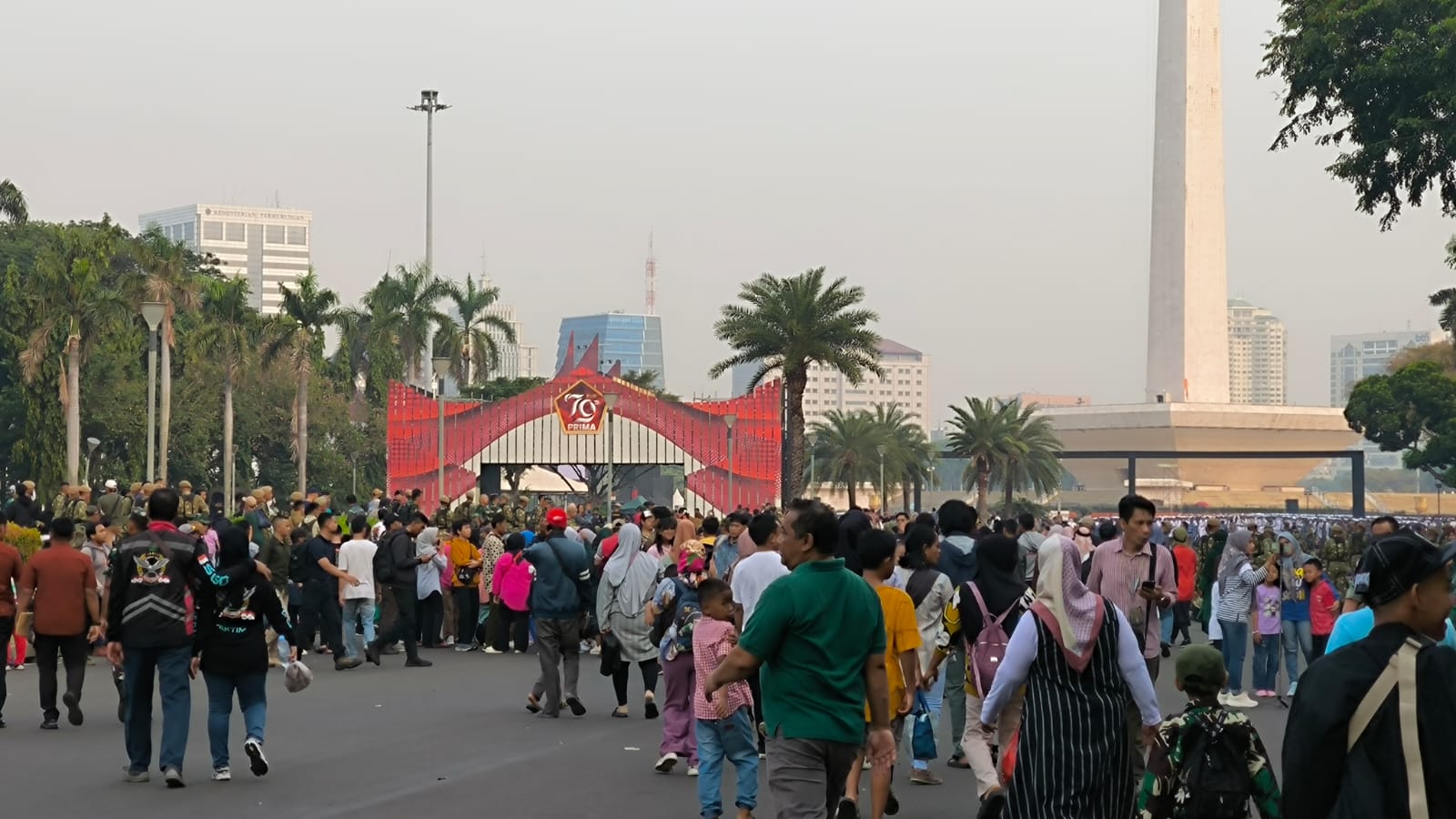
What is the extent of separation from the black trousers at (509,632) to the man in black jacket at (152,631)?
36.2 ft

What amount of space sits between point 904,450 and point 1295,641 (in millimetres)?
76824

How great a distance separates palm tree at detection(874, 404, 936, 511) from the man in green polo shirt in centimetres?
8283

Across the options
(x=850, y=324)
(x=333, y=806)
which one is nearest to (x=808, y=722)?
(x=333, y=806)

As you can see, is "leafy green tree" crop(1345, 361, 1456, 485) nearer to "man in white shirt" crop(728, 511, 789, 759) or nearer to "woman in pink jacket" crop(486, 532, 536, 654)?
"woman in pink jacket" crop(486, 532, 536, 654)

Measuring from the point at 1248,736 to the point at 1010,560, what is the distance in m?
3.46

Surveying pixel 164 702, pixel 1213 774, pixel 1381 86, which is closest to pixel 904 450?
pixel 1381 86

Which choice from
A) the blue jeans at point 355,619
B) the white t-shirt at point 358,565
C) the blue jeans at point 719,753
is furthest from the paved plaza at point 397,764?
the white t-shirt at point 358,565

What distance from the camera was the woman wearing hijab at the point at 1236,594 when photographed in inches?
656

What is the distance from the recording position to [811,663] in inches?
271

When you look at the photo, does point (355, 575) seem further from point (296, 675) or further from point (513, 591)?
point (296, 675)

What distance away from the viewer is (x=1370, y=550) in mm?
4520

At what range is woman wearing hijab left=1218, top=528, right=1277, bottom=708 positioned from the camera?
54.7ft

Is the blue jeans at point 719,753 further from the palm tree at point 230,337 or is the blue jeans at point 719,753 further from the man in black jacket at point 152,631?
the palm tree at point 230,337

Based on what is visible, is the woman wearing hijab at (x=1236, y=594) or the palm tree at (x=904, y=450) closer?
the woman wearing hijab at (x=1236, y=594)
